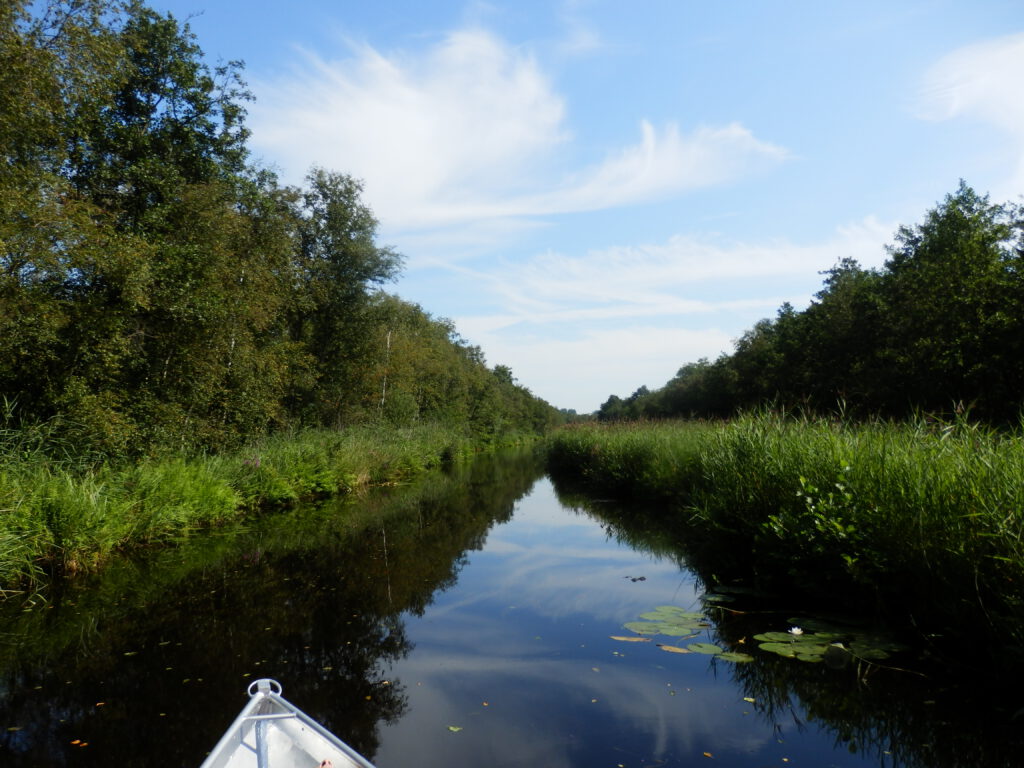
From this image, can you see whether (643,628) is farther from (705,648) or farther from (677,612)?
(705,648)

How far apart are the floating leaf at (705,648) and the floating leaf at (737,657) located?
0.10m

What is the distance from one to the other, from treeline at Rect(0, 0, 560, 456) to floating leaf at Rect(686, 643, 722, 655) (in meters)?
10.1

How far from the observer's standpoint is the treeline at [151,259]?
9797mm

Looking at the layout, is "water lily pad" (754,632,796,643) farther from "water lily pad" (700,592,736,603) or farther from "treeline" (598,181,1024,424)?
"treeline" (598,181,1024,424)

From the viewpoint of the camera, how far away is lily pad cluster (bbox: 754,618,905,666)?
486 cm

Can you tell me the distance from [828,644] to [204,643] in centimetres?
551

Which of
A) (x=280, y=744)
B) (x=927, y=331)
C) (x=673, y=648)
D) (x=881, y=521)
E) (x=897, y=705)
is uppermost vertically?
(x=927, y=331)

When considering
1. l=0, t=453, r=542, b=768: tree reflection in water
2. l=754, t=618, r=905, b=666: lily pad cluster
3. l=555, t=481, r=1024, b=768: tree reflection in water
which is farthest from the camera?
l=754, t=618, r=905, b=666: lily pad cluster

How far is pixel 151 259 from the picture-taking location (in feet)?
41.0

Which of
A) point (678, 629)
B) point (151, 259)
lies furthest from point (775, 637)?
point (151, 259)

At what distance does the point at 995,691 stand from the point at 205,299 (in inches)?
571

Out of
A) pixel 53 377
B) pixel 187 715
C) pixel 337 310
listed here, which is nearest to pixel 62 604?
pixel 187 715

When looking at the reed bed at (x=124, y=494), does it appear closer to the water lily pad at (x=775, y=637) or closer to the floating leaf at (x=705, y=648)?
the floating leaf at (x=705, y=648)

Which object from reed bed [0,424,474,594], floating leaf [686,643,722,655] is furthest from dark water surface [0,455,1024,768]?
reed bed [0,424,474,594]
